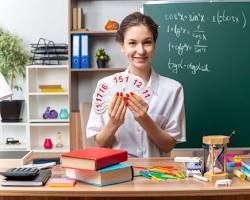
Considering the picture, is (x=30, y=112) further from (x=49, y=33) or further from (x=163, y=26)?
(x=163, y=26)

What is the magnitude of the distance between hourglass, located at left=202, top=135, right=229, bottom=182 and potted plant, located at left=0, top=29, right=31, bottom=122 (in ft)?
9.10

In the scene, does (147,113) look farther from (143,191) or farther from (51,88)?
(51,88)

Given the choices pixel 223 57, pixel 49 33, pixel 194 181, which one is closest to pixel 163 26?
pixel 223 57

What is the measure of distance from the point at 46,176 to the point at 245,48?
2.11 m

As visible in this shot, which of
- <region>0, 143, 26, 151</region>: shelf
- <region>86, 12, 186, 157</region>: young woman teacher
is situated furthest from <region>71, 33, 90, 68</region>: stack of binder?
<region>86, 12, 186, 157</region>: young woman teacher

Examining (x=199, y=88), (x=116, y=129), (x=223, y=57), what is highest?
(x=223, y=57)

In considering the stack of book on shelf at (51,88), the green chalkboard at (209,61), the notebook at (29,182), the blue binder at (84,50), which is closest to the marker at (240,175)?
the notebook at (29,182)

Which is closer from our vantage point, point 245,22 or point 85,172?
point 85,172

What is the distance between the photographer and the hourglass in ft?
4.79

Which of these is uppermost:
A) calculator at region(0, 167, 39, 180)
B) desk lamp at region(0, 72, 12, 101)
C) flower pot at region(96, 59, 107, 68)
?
flower pot at region(96, 59, 107, 68)

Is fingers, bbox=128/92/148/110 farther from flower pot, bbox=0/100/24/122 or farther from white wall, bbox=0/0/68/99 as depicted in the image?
white wall, bbox=0/0/68/99

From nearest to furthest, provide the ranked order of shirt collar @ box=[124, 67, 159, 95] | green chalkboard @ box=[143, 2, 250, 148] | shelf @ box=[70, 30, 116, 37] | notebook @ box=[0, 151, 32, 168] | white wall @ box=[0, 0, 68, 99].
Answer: notebook @ box=[0, 151, 32, 168] < shirt collar @ box=[124, 67, 159, 95] < green chalkboard @ box=[143, 2, 250, 148] < shelf @ box=[70, 30, 116, 37] < white wall @ box=[0, 0, 68, 99]

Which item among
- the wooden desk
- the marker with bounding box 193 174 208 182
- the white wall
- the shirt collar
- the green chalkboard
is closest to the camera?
the wooden desk

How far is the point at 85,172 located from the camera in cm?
143
